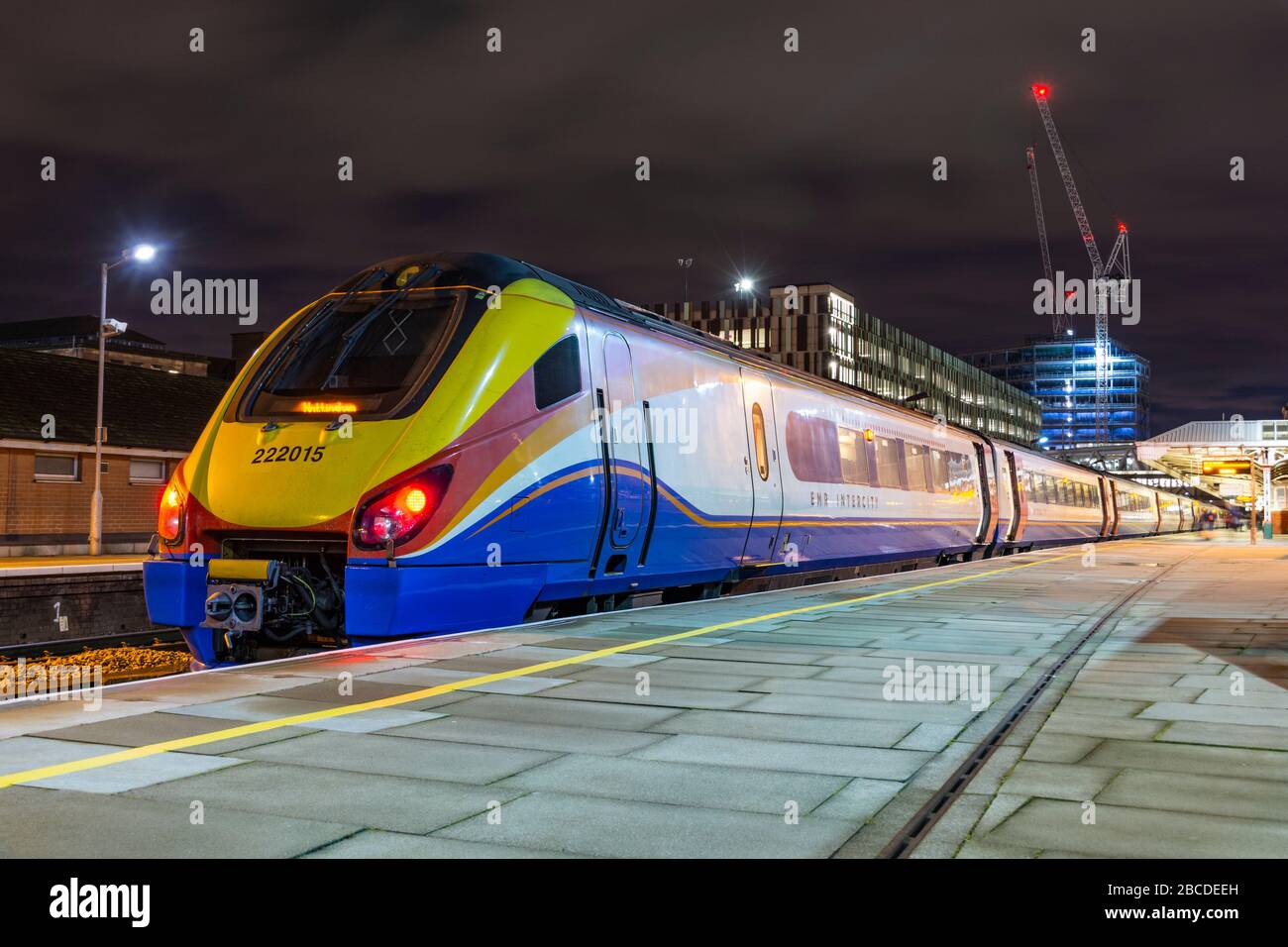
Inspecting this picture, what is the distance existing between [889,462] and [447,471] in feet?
44.8

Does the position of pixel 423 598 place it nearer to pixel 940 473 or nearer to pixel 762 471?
pixel 762 471

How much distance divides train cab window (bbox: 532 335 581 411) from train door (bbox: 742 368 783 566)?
4507 millimetres

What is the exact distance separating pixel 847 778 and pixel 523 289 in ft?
22.6

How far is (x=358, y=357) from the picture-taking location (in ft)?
34.4

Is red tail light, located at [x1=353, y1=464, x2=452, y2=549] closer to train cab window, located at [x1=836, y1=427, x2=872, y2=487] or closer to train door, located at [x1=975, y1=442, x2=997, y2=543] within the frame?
train cab window, located at [x1=836, y1=427, x2=872, y2=487]

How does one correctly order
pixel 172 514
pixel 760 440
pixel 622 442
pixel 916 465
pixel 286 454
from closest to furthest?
pixel 286 454 → pixel 172 514 → pixel 622 442 → pixel 760 440 → pixel 916 465

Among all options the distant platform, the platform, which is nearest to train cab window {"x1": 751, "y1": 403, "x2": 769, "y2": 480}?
the platform

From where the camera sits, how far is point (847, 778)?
4.98 metres

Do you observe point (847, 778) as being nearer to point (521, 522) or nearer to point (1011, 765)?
point (1011, 765)

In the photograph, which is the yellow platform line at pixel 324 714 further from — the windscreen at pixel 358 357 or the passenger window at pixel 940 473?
the passenger window at pixel 940 473

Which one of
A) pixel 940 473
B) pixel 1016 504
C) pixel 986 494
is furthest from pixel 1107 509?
pixel 940 473
